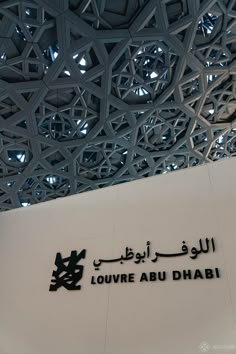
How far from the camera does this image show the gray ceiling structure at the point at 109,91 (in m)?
9.62

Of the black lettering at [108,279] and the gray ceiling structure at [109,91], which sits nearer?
the black lettering at [108,279]

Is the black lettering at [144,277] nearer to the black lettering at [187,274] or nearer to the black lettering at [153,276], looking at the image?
the black lettering at [153,276]

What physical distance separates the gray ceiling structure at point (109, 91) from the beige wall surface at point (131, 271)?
303 inches

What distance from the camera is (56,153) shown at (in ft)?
48.2

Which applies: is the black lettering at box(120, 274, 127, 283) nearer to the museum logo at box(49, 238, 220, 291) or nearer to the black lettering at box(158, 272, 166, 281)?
the museum logo at box(49, 238, 220, 291)

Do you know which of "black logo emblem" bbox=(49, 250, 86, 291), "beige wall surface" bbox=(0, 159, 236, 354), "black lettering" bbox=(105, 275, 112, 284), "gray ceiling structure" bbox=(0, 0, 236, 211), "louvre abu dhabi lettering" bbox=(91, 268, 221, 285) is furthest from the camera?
"gray ceiling structure" bbox=(0, 0, 236, 211)

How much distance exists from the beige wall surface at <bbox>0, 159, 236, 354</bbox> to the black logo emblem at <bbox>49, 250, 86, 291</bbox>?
8cm

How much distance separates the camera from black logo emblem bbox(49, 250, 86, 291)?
11.6 feet

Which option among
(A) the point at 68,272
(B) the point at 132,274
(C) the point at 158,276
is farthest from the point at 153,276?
(A) the point at 68,272

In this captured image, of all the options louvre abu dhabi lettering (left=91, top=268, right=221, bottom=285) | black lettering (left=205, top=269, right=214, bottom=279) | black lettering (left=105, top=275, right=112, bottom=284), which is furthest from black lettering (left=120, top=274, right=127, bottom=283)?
black lettering (left=205, top=269, right=214, bottom=279)

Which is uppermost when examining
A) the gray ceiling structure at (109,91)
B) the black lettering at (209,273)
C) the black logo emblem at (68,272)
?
the gray ceiling structure at (109,91)

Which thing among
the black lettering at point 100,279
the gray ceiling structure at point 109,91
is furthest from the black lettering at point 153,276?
the gray ceiling structure at point 109,91

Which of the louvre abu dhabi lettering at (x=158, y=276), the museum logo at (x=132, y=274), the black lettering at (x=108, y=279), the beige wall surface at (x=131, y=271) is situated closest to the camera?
the beige wall surface at (x=131, y=271)

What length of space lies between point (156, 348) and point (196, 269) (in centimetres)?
89
